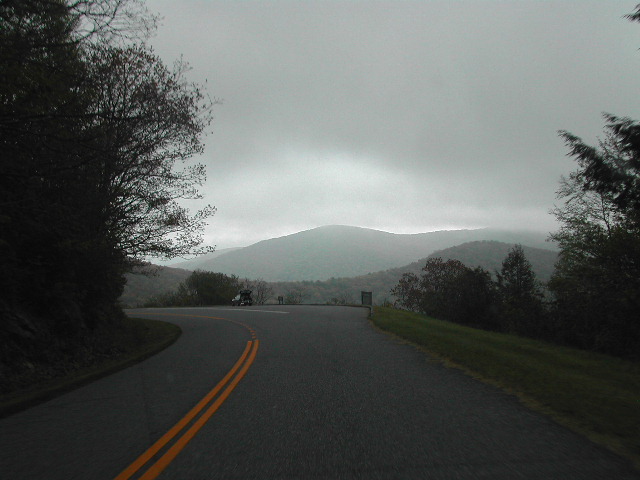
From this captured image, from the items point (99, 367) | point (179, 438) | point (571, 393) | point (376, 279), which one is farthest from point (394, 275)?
point (179, 438)

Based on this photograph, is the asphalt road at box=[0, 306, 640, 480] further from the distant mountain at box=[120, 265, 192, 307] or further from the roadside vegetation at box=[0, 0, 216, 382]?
the distant mountain at box=[120, 265, 192, 307]

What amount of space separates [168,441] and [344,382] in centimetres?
330

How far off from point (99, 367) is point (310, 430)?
711 centimetres

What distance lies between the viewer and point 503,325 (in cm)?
4622

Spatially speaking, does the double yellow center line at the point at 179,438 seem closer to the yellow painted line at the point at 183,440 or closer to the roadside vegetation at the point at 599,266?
the yellow painted line at the point at 183,440

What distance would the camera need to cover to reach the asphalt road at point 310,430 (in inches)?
141

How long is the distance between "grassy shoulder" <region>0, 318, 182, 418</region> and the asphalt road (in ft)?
1.08

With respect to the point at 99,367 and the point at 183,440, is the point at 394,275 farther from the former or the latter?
the point at 183,440

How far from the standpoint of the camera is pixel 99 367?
945cm

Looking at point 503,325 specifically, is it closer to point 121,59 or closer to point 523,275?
point 523,275

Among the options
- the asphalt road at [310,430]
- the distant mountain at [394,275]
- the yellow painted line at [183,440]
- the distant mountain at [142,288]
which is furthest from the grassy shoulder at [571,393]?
the distant mountain at [394,275]

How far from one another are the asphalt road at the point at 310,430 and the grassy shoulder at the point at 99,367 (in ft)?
1.08

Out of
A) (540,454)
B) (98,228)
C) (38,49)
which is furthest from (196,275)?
(540,454)

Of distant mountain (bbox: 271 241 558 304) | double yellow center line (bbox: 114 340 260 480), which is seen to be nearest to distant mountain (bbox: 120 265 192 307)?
distant mountain (bbox: 271 241 558 304)
